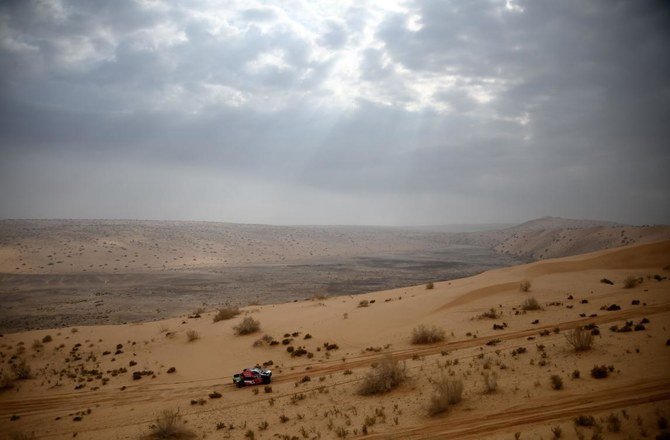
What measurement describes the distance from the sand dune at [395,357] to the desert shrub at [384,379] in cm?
29

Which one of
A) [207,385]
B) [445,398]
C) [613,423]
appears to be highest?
[613,423]

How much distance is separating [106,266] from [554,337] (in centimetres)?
6123

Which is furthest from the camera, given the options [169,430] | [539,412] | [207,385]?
[207,385]

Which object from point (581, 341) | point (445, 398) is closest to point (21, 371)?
point (445, 398)

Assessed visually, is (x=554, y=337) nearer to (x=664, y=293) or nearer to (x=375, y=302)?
(x=664, y=293)

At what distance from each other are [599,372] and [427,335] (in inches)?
281

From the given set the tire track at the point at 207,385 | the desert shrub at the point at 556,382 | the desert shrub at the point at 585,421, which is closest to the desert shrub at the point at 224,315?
the tire track at the point at 207,385

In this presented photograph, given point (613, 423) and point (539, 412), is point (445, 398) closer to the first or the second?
point (539, 412)

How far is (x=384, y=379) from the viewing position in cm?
1071

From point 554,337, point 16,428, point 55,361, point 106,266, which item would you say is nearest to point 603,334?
point 554,337

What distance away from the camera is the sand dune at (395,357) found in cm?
791

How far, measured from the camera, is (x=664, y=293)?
1530 centimetres

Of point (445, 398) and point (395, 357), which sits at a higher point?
point (445, 398)

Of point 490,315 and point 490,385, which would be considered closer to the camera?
point 490,385
